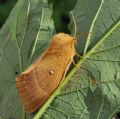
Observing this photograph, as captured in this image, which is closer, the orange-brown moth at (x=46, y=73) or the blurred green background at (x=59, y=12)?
the orange-brown moth at (x=46, y=73)

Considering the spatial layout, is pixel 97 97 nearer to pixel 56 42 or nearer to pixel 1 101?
pixel 56 42

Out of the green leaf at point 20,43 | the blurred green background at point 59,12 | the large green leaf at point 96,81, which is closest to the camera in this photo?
the large green leaf at point 96,81

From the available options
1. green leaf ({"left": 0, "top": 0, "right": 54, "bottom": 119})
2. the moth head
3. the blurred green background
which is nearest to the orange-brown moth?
the moth head

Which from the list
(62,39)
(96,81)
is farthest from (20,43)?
(96,81)

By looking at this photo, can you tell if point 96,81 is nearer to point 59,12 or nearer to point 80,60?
point 80,60

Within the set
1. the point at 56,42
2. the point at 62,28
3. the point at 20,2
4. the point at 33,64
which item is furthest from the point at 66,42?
the point at 62,28

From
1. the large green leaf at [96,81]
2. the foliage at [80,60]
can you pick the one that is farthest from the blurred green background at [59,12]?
the large green leaf at [96,81]

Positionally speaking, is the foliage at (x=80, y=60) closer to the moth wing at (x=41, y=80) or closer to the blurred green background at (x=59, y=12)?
the moth wing at (x=41, y=80)

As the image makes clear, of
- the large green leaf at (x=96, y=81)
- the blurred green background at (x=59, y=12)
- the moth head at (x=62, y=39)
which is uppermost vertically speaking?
the moth head at (x=62, y=39)
